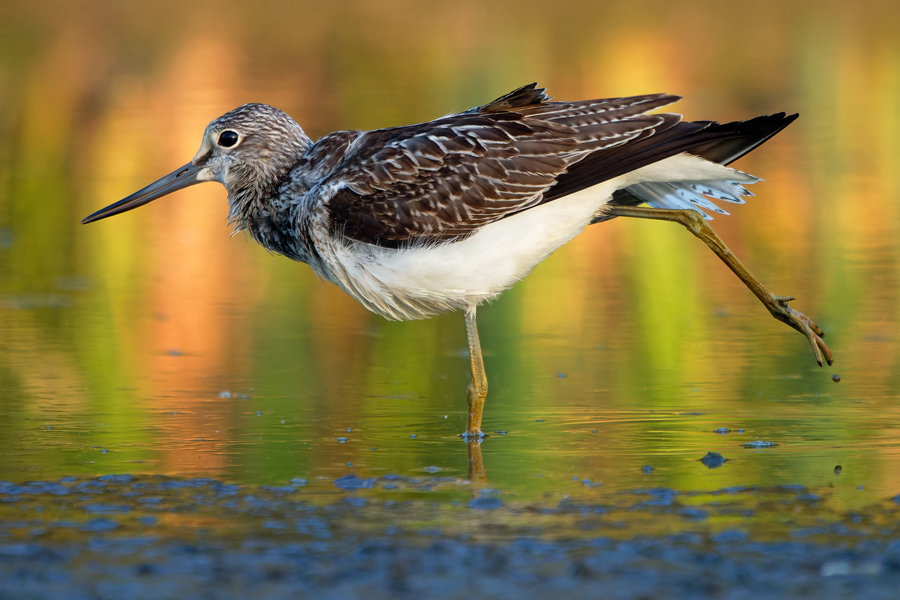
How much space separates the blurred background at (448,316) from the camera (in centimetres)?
665

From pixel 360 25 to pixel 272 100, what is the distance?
8.17m

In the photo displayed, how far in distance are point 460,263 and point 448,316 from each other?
2.97m

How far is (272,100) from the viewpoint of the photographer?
19188mm

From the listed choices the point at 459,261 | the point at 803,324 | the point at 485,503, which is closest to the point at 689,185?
the point at 803,324

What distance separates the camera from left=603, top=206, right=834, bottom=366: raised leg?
7.68m

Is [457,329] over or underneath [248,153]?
underneath

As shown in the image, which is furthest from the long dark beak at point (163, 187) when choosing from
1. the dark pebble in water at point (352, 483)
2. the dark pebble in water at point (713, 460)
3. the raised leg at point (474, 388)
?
the dark pebble in water at point (713, 460)

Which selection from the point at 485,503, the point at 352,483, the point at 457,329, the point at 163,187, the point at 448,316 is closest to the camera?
the point at 485,503

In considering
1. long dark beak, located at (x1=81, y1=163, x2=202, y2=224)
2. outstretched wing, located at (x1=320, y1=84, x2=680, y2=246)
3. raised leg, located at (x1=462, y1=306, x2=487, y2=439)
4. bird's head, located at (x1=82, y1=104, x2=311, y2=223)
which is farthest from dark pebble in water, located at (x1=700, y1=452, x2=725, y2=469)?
long dark beak, located at (x1=81, y1=163, x2=202, y2=224)

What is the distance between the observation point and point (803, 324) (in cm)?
773

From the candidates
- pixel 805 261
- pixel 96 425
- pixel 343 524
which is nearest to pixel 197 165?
pixel 96 425

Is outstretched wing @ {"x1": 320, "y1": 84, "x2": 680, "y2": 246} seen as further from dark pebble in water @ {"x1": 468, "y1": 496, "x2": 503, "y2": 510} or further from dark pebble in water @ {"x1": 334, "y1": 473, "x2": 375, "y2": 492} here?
dark pebble in water @ {"x1": 468, "y1": 496, "x2": 503, "y2": 510}

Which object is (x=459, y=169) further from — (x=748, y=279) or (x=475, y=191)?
(x=748, y=279)

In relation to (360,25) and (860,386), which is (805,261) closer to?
(860,386)
